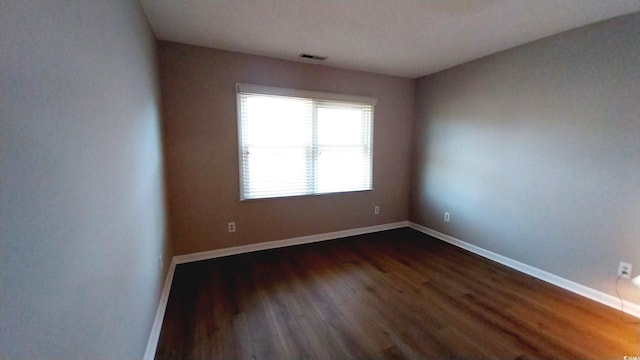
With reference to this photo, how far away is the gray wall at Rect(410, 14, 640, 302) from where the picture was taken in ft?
7.23

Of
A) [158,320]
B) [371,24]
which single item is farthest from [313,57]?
[158,320]

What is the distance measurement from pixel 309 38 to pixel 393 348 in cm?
276

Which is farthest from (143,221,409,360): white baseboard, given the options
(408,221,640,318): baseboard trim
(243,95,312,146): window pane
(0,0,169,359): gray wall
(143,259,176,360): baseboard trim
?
(243,95,312,146): window pane

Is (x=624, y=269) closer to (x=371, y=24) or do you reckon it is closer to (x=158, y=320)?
(x=371, y=24)

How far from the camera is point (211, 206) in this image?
10.3ft

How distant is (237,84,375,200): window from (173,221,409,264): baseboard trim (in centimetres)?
62

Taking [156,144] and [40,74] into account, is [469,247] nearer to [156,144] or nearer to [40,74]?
[156,144]

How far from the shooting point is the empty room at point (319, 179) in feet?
2.58

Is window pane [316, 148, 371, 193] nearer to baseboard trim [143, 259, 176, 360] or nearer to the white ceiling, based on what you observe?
the white ceiling

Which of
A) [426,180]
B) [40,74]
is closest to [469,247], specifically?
[426,180]

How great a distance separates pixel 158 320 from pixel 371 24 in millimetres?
2948

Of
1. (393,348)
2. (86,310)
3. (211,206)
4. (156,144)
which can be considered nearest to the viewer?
(86,310)

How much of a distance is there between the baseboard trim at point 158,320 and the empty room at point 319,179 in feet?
0.06

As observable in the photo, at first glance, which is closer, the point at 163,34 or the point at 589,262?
the point at 589,262
